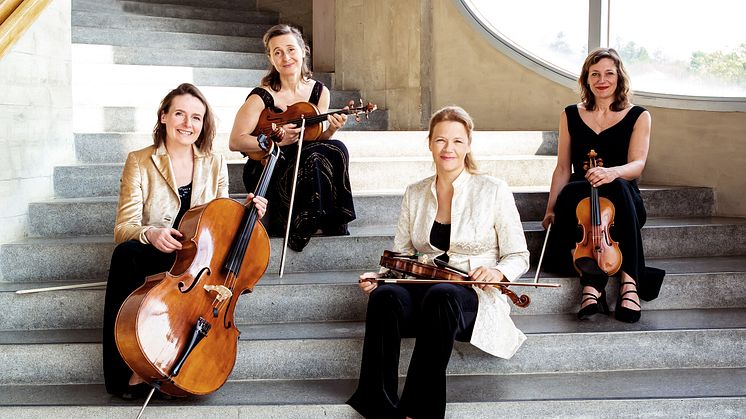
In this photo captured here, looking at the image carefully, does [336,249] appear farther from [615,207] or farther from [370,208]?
[615,207]

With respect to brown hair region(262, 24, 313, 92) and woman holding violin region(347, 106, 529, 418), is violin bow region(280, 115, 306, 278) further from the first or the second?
woman holding violin region(347, 106, 529, 418)

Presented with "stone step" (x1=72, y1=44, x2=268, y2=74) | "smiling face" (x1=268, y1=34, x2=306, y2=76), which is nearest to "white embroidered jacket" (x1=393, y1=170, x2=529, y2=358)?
"smiling face" (x1=268, y1=34, x2=306, y2=76)

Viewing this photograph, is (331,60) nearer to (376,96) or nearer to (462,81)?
(376,96)

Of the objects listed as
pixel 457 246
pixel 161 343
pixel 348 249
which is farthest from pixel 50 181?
pixel 457 246

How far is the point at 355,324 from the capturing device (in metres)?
3.15

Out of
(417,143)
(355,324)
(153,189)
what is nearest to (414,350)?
(355,324)

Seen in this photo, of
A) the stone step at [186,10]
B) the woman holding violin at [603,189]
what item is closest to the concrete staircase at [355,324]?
the woman holding violin at [603,189]

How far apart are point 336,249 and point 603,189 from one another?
1.05 m

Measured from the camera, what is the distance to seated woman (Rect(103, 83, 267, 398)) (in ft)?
8.99

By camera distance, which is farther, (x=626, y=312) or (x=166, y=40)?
(x=166, y=40)

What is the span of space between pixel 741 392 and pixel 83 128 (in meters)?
3.19

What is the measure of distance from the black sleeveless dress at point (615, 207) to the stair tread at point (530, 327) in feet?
0.49

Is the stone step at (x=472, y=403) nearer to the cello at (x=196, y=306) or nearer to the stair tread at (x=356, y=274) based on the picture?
the cello at (x=196, y=306)

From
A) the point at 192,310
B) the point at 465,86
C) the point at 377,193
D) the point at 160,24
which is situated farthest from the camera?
the point at 160,24
